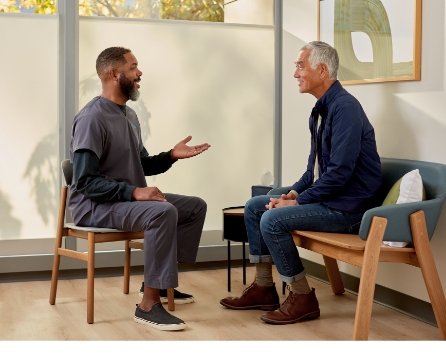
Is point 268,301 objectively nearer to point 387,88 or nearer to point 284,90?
point 387,88

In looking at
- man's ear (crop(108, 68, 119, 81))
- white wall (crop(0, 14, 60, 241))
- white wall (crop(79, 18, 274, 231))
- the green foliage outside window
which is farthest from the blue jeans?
the green foliage outside window

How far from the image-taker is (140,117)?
13.6ft

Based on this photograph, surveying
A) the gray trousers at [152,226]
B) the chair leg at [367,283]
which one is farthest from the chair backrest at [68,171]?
the chair leg at [367,283]

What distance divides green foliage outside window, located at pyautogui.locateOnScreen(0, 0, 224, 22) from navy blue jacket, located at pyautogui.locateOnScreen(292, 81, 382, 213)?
1.66 metres

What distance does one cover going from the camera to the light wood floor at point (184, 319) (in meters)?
2.68

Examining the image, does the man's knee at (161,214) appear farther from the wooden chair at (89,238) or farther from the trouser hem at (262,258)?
the trouser hem at (262,258)

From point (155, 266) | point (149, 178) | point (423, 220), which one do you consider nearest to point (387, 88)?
point (423, 220)

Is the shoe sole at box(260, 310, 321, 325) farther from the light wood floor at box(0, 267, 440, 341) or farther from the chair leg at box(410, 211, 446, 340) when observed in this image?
the chair leg at box(410, 211, 446, 340)

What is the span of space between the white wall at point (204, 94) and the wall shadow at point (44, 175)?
0.39 m

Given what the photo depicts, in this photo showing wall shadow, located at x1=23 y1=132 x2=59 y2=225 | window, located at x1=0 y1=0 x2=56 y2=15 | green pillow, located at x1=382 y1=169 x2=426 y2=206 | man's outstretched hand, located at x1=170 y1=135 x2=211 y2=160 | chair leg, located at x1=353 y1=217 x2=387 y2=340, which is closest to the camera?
chair leg, located at x1=353 y1=217 x2=387 y2=340

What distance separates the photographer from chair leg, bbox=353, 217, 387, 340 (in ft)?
7.82

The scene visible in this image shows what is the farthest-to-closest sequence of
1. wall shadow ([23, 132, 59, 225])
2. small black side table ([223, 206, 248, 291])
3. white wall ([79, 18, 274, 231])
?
1. white wall ([79, 18, 274, 231])
2. wall shadow ([23, 132, 59, 225])
3. small black side table ([223, 206, 248, 291])

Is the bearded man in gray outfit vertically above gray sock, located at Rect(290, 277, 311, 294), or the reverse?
the bearded man in gray outfit

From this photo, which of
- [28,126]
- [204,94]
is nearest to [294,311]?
[204,94]
